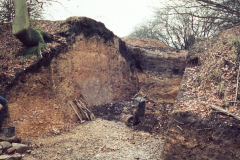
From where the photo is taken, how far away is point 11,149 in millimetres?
4211

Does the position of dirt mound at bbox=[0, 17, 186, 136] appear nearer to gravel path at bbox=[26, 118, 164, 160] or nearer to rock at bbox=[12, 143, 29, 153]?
gravel path at bbox=[26, 118, 164, 160]

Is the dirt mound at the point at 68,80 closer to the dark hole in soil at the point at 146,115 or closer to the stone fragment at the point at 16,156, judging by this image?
the dark hole in soil at the point at 146,115

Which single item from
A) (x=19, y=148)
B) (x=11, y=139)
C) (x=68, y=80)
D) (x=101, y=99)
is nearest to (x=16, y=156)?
(x=19, y=148)

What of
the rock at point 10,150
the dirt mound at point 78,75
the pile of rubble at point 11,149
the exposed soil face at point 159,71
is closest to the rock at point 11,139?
the pile of rubble at point 11,149

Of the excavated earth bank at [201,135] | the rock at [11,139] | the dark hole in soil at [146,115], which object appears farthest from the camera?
the dark hole in soil at [146,115]

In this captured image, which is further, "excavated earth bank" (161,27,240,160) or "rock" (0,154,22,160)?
"excavated earth bank" (161,27,240,160)

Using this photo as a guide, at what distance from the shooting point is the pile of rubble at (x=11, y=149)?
4.02 m

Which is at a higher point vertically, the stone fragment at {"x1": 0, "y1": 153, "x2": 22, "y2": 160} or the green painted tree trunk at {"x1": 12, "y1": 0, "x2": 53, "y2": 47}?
the green painted tree trunk at {"x1": 12, "y1": 0, "x2": 53, "y2": 47}

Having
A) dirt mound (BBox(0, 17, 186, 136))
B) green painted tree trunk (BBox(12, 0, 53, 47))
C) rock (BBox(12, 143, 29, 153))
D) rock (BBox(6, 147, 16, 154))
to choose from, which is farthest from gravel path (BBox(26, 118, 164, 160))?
green painted tree trunk (BBox(12, 0, 53, 47))

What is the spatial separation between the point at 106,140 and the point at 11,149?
9.65ft

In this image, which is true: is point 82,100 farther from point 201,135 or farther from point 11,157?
point 201,135

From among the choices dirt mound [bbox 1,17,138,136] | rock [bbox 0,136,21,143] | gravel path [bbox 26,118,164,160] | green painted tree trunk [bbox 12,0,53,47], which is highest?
green painted tree trunk [bbox 12,0,53,47]

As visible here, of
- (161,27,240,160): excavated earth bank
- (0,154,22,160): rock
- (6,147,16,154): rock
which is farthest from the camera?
(161,27,240,160): excavated earth bank

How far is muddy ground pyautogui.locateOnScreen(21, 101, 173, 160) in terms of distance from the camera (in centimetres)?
490
